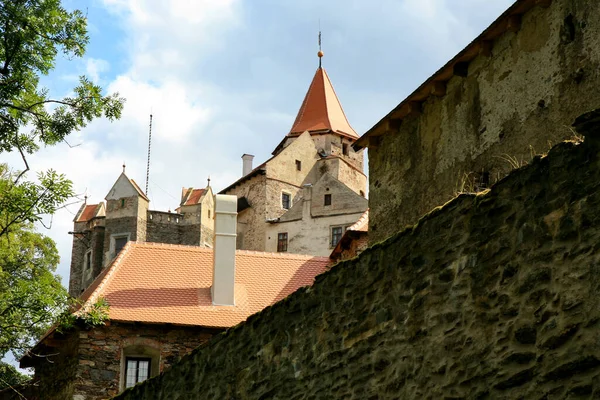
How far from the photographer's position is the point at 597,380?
545cm

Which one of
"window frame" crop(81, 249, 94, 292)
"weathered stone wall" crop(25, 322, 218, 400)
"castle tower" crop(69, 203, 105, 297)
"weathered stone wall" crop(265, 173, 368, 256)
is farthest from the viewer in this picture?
"castle tower" crop(69, 203, 105, 297)

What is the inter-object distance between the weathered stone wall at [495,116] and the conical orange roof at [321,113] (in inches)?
1807

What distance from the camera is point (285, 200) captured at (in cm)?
5834

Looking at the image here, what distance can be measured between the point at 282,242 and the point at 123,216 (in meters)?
14.2

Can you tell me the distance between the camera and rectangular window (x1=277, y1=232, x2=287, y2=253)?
5305 cm

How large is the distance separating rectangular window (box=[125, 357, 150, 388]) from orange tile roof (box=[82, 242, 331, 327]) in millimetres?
934

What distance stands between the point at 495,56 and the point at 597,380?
9635 mm

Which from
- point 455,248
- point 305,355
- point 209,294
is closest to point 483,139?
point 305,355

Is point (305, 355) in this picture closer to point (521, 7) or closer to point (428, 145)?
point (521, 7)

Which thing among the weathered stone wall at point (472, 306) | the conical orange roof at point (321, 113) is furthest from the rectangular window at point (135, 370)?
the conical orange roof at point (321, 113)

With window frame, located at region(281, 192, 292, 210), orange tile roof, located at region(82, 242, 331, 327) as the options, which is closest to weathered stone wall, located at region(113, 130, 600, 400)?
orange tile roof, located at region(82, 242, 331, 327)

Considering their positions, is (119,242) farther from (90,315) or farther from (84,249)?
(90,315)

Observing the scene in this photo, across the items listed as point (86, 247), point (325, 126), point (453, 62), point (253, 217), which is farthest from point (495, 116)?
point (86, 247)

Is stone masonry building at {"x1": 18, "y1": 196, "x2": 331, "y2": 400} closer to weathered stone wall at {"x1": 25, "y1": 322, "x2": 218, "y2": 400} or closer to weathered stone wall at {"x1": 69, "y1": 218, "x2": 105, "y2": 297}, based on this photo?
weathered stone wall at {"x1": 25, "y1": 322, "x2": 218, "y2": 400}
